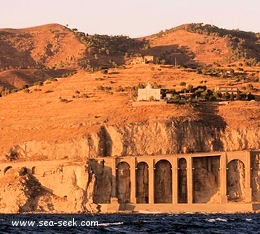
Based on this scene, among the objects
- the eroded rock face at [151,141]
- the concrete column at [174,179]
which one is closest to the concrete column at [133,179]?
the concrete column at [174,179]

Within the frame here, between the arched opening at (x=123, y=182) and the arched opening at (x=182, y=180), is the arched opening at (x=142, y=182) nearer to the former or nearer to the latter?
the arched opening at (x=123, y=182)

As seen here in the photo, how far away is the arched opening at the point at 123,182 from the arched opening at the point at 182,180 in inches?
250

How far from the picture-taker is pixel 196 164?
452 ft

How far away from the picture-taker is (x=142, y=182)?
13850 centimetres

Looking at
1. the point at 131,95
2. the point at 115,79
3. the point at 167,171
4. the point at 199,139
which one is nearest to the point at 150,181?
the point at 167,171

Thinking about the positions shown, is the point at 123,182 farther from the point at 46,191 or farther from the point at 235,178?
the point at 235,178

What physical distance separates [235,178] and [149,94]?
2211cm

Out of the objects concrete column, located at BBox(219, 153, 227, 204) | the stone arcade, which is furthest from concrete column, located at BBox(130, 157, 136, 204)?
concrete column, located at BBox(219, 153, 227, 204)

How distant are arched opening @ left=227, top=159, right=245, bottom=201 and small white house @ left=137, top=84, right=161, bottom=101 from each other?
65.0ft

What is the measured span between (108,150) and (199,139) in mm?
11742

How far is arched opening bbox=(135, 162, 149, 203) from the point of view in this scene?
451 ft

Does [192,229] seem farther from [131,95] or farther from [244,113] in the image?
[131,95]

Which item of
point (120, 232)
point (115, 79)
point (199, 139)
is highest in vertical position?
point (115, 79)

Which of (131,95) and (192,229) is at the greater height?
(131,95)
